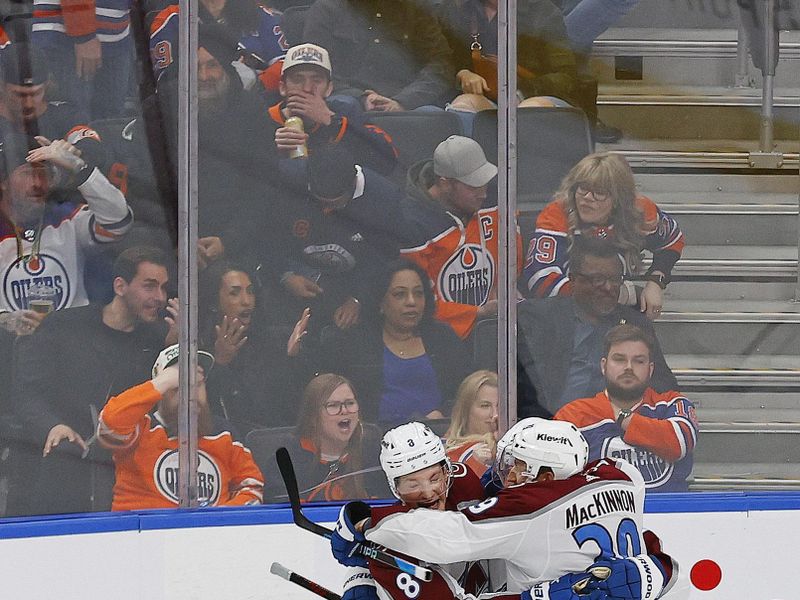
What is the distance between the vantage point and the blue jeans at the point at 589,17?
3645mm

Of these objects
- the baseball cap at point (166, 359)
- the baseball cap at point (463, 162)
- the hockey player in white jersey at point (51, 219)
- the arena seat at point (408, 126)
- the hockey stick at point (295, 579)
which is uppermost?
the arena seat at point (408, 126)

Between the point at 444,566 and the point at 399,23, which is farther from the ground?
the point at 399,23

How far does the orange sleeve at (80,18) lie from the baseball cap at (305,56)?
0.47 meters

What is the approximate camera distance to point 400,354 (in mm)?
3584

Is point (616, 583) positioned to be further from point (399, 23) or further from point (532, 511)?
point (399, 23)

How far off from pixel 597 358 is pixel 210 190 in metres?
1.06

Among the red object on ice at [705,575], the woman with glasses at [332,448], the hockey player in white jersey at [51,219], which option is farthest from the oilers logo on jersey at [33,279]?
the red object on ice at [705,575]

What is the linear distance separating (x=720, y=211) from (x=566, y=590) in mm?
1535

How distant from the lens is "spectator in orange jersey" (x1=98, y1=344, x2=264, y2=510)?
3.48 meters

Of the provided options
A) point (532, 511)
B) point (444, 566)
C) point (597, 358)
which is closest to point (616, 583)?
point (532, 511)

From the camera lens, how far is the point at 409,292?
3.59 meters

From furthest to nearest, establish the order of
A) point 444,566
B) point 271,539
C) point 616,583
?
point 271,539
point 444,566
point 616,583

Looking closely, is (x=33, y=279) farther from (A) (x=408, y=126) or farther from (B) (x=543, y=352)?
(B) (x=543, y=352)

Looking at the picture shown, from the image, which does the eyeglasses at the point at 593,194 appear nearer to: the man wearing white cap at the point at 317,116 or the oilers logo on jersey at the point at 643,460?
the man wearing white cap at the point at 317,116
